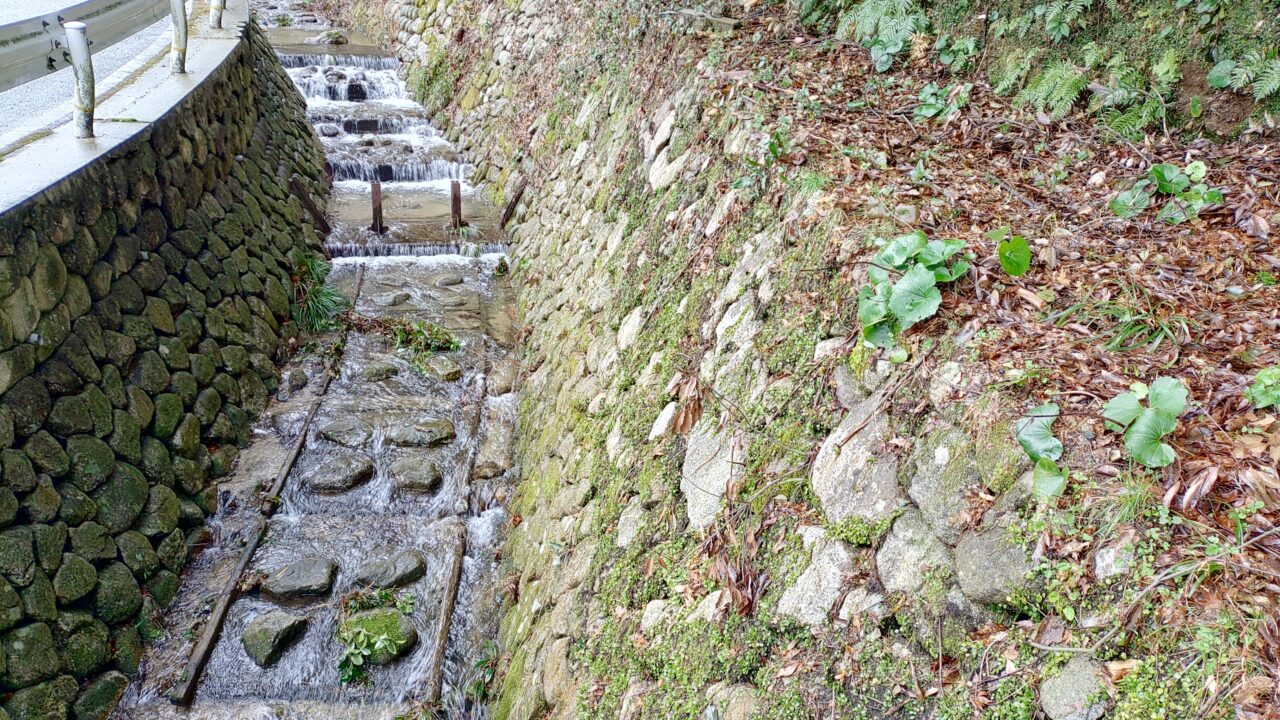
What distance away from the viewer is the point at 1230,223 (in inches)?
122

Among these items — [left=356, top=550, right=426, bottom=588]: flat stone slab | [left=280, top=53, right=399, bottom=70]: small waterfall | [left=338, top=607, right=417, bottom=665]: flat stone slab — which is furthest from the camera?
[left=280, top=53, right=399, bottom=70]: small waterfall

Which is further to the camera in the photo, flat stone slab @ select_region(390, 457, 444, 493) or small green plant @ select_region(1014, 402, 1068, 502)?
flat stone slab @ select_region(390, 457, 444, 493)

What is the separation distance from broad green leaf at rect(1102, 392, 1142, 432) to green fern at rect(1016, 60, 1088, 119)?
2.89 metres

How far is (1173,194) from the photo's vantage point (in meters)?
3.32

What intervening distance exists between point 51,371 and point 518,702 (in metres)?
3.32

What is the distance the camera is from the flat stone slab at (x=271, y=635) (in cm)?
443

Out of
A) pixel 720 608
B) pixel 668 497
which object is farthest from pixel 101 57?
pixel 720 608

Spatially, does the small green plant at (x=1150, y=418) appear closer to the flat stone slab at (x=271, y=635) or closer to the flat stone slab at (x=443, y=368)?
the flat stone slab at (x=271, y=635)

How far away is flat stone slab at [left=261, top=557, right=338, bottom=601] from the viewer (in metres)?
4.84

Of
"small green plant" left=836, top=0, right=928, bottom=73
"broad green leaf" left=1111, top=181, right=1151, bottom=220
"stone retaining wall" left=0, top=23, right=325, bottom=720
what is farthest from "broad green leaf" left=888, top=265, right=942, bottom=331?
"stone retaining wall" left=0, top=23, right=325, bottom=720

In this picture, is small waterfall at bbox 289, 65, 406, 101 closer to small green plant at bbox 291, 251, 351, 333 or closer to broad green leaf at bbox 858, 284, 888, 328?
small green plant at bbox 291, 251, 351, 333

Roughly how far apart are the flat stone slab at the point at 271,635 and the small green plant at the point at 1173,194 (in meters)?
5.19

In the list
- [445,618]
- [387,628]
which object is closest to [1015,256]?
[445,618]

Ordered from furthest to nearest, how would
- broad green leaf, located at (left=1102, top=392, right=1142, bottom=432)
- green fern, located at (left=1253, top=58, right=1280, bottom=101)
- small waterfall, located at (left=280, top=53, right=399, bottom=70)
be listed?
1. small waterfall, located at (left=280, top=53, right=399, bottom=70)
2. green fern, located at (left=1253, top=58, right=1280, bottom=101)
3. broad green leaf, located at (left=1102, top=392, right=1142, bottom=432)
